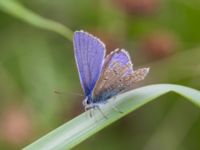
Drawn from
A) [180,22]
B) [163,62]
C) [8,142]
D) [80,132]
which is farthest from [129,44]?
[80,132]

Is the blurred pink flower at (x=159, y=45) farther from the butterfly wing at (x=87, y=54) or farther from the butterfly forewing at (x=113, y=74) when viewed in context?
the butterfly wing at (x=87, y=54)

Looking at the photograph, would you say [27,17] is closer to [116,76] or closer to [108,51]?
[108,51]

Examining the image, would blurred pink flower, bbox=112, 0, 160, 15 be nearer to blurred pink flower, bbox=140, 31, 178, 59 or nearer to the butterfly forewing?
blurred pink flower, bbox=140, 31, 178, 59

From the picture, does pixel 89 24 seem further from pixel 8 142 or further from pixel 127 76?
pixel 127 76

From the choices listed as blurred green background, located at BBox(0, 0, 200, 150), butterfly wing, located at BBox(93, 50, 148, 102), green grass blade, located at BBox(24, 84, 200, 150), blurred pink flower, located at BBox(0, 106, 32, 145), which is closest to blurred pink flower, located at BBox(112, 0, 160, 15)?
blurred green background, located at BBox(0, 0, 200, 150)

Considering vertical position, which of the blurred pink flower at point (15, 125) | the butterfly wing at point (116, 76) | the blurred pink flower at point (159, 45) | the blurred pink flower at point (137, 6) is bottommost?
the blurred pink flower at point (15, 125)

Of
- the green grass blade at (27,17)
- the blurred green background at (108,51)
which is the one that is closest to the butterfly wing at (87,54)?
the green grass blade at (27,17)

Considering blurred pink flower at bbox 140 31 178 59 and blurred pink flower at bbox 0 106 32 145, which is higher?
blurred pink flower at bbox 140 31 178 59
